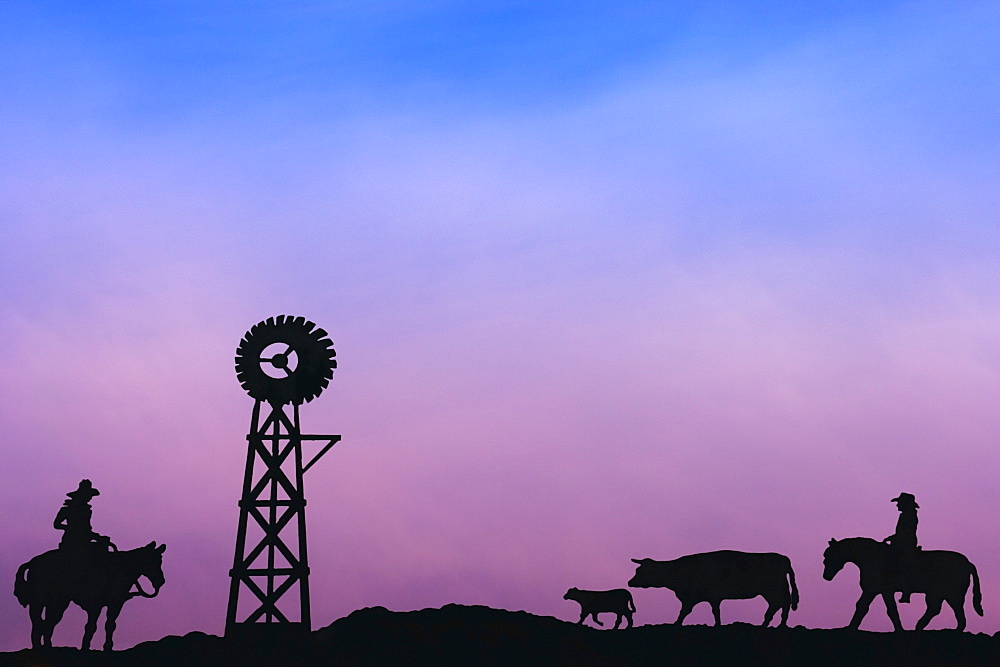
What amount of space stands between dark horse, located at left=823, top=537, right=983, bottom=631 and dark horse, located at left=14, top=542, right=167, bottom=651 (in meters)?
15.5

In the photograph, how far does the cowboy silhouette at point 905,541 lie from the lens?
93.2ft

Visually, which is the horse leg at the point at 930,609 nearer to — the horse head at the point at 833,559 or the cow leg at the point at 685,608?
the horse head at the point at 833,559

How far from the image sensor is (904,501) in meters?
28.4

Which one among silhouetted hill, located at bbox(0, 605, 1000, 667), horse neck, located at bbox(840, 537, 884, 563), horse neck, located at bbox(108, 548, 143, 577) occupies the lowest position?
silhouetted hill, located at bbox(0, 605, 1000, 667)

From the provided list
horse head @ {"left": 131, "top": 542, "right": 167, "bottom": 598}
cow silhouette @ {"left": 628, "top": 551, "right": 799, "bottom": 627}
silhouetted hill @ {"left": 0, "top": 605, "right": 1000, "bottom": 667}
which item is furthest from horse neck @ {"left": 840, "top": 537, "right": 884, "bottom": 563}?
horse head @ {"left": 131, "top": 542, "right": 167, "bottom": 598}

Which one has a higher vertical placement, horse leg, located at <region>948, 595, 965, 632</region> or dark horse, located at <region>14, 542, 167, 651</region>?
dark horse, located at <region>14, 542, 167, 651</region>

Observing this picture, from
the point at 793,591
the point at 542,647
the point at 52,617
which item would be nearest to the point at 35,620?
the point at 52,617

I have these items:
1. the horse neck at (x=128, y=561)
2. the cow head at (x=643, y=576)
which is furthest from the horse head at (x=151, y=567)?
the cow head at (x=643, y=576)

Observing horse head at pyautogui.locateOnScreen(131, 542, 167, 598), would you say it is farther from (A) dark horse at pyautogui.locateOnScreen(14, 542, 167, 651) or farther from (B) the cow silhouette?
(B) the cow silhouette

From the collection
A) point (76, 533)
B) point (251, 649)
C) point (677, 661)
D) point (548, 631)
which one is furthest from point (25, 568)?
point (677, 661)

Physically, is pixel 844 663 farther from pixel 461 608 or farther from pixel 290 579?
pixel 290 579

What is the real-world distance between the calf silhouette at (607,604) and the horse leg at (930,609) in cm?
849

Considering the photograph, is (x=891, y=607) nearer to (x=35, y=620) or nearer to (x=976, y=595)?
(x=976, y=595)

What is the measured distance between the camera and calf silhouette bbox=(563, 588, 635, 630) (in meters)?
35.1
